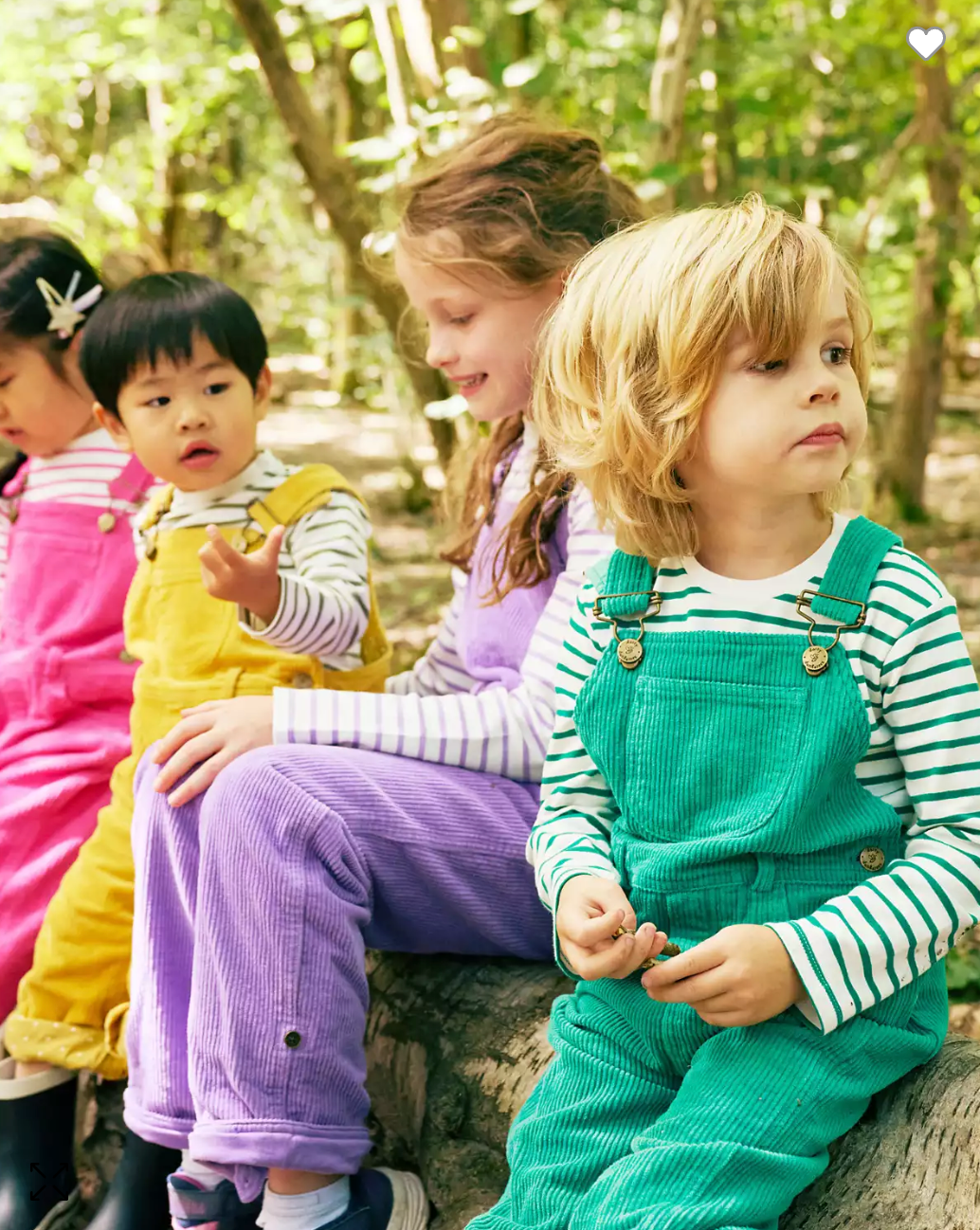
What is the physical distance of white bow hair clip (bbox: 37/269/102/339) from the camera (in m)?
2.58

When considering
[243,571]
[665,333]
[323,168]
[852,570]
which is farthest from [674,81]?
[852,570]

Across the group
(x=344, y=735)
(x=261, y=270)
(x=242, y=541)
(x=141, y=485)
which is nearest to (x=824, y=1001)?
(x=344, y=735)

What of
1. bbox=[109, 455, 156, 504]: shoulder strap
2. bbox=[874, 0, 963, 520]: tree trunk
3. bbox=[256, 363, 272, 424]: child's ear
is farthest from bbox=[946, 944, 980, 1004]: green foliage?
bbox=[874, 0, 963, 520]: tree trunk

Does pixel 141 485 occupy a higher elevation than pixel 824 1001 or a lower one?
higher

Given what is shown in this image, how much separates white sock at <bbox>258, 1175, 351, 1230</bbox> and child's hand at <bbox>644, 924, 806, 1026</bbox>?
0.66 meters

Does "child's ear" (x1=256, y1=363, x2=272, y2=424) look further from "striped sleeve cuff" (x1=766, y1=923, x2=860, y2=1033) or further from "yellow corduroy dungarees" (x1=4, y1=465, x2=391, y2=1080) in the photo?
"striped sleeve cuff" (x1=766, y1=923, x2=860, y2=1033)

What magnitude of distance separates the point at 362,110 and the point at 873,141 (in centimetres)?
393

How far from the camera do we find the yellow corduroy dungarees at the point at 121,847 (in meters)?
2.17

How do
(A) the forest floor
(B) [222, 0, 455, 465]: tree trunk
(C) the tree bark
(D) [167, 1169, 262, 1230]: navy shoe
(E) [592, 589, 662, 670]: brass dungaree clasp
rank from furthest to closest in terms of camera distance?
(C) the tree bark
(B) [222, 0, 455, 465]: tree trunk
(A) the forest floor
(D) [167, 1169, 262, 1230]: navy shoe
(E) [592, 589, 662, 670]: brass dungaree clasp

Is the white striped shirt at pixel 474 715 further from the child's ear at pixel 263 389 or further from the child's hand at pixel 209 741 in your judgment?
the child's ear at pixel 263 389

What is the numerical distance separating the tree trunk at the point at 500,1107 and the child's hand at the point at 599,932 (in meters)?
0.29

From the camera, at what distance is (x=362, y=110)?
984cm

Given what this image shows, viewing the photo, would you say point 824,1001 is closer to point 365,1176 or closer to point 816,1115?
point 816,1115

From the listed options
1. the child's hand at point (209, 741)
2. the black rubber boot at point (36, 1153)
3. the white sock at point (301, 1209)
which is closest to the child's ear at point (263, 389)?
the child's hand at point (209, 741)
